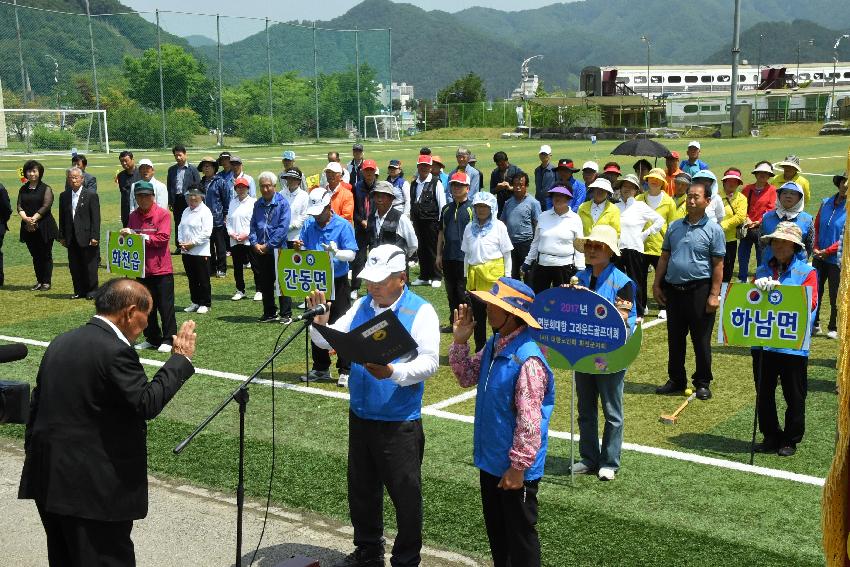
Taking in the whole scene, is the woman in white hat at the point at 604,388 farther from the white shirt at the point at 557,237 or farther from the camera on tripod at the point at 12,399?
the camera on tripod at the point at 12,399

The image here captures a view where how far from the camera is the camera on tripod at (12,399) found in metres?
4.69

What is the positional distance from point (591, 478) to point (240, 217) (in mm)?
8470

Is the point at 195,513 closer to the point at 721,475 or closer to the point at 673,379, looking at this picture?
the point at 721,475

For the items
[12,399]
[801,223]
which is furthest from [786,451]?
[12,399]

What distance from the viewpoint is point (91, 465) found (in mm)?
4762

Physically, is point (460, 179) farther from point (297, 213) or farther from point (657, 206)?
point (657, 206)

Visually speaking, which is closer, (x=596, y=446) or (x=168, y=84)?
(x=596, y=446)

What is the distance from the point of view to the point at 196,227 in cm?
1373

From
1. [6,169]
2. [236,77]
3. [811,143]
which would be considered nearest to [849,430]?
[6,169]

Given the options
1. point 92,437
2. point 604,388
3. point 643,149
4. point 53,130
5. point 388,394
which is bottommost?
point 604,388

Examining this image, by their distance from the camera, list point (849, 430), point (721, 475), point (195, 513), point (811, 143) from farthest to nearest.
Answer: point (811, 143), point (721, 475), point (195, 513), point (849, 430)

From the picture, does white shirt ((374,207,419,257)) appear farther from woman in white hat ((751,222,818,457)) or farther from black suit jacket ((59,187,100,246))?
black suit jacket ((59,187,100,246))

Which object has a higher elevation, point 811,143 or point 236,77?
point 236,77

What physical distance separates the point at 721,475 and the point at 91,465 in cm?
516
